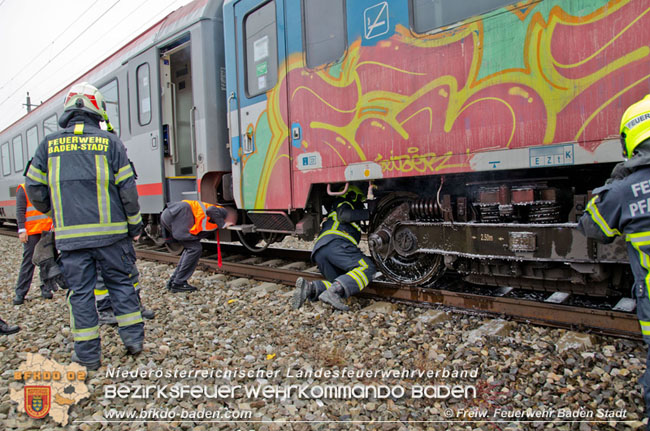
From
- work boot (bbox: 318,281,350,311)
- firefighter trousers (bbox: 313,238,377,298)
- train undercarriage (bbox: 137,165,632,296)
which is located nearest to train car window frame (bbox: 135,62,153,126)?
firefighter trousers (bbox: 313,238,377,298)

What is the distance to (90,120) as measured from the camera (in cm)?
354

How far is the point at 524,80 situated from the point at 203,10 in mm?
4901

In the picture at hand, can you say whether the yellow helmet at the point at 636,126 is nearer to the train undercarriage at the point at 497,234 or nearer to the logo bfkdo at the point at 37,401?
the train undercarriage at the point at 497,234

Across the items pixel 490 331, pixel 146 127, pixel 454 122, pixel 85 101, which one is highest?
pixel 146 127

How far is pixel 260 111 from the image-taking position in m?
5.52

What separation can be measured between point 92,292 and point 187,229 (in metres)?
2.32

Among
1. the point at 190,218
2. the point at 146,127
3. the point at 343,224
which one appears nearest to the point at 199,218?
the point at 190,218

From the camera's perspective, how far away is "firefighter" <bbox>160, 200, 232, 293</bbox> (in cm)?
571

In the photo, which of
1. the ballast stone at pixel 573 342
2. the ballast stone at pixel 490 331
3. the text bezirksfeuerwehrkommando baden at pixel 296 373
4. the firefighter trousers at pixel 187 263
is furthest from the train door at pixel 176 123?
the ballast stone at pixel 573 342

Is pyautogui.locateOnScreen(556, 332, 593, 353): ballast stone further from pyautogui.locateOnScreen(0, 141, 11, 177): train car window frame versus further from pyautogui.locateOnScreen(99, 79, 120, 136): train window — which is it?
pyautogui.locateOnScreen(0, 141, 11, 177): train car window frame

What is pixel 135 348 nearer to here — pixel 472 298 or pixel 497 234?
pixel 472 298

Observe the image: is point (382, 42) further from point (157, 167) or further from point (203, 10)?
point (157, 167)

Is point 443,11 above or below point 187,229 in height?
above

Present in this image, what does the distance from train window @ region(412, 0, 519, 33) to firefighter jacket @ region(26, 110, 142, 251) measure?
2790 mm
